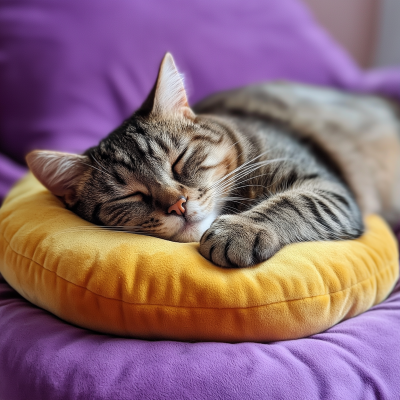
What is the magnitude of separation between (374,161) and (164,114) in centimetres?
98

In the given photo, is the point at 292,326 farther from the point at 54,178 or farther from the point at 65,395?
the point at 54,178

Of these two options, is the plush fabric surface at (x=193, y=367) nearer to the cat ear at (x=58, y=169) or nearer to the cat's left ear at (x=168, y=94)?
the cat ear at (x=58, y=169)

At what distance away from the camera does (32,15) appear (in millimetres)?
1840

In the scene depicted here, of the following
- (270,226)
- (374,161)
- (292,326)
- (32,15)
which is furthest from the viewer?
(32,15)

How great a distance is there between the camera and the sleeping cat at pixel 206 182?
39.5 inches

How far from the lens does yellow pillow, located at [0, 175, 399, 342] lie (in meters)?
0.82

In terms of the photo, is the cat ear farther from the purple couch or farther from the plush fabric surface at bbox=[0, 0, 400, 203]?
the plush fabric surface at bbox=[0, 0, 400, 203]

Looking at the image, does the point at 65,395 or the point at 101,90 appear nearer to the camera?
the point at 65,395

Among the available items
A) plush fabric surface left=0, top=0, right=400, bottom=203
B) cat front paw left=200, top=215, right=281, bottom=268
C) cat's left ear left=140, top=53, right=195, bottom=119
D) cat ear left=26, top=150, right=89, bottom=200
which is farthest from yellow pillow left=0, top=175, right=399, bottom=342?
plush fabric surface left=0, top=0, right=400, bottom=203

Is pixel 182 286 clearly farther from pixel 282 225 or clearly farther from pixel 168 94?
pixel 168 94

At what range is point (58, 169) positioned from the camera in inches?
46.4

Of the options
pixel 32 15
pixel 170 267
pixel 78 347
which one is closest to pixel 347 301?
pixel 170 267

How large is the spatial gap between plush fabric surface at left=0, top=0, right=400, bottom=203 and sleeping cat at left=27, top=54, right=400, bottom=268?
0.57 metres

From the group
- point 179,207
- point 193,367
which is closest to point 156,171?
point 179,207
